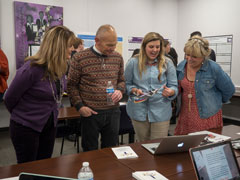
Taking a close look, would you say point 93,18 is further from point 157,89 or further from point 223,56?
point 157,89

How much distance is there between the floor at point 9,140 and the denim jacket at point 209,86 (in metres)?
2.21

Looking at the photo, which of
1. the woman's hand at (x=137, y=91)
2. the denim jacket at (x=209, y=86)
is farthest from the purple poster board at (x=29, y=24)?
the denim jacket at (x=209, y=86)

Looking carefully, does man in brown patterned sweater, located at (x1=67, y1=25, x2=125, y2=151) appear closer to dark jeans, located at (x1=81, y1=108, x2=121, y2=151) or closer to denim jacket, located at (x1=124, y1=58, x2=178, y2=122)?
dark jeans, located at (x1=81, y1=108, x2=121, y2=151)

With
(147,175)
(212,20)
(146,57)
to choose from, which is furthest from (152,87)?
(212,20)

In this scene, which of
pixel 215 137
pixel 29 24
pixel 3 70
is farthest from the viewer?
pixel 29 24

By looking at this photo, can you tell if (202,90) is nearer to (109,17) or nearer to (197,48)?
(197,48)

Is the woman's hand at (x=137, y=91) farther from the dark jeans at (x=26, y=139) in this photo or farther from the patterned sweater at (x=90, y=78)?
the dark jeans at (x=26, y=139)

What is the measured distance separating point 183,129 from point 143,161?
918 mm

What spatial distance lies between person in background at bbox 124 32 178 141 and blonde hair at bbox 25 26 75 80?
773 mm

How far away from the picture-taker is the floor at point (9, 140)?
11.5 ft

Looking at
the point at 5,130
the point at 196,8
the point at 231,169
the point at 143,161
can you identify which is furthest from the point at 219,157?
the point at 196,8

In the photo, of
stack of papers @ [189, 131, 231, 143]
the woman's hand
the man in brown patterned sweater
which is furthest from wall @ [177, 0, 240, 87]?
the man in brown patterned sweater

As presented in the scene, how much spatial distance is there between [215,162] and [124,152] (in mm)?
674

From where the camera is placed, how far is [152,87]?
2254mm
